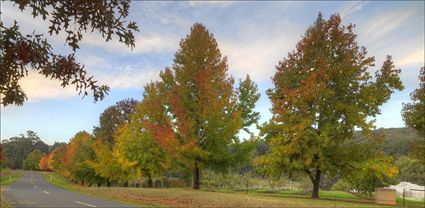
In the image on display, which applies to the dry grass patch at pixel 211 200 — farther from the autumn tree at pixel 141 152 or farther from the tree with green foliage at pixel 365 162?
the autumn tree at pixel 141 152

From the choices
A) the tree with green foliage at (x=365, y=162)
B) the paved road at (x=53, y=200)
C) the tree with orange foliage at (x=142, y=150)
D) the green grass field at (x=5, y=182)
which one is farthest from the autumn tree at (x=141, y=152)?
the tree with green foliage at (x=365, y=162)

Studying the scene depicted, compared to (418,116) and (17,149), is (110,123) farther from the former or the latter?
(17,149)

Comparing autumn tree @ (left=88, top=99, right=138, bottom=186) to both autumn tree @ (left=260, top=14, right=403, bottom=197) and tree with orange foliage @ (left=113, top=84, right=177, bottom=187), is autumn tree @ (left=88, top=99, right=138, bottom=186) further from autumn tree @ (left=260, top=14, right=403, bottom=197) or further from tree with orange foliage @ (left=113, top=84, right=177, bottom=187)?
autumn tree @ (left=260, top=14, right=403, bottom=197)

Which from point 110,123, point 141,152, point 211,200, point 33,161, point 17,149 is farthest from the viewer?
point 17,149

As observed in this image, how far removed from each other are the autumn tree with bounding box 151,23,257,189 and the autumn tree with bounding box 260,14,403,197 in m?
3.04

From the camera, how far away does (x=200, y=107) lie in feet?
82.0

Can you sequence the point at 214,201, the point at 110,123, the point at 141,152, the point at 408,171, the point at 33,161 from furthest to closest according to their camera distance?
the point at 33,161 → the point at 408,171 → the point at 110,123 → the point at 141,152 → the point at 214,201

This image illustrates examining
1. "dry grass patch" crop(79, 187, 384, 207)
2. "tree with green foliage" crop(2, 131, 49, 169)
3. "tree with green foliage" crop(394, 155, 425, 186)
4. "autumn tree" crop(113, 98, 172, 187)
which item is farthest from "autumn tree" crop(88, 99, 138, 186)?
"tree with green foliage" crop(2, 131, 49, 169)

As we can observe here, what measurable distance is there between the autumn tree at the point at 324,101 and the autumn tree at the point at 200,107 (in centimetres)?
304

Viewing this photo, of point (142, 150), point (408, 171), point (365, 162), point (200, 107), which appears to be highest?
point (200, 107)

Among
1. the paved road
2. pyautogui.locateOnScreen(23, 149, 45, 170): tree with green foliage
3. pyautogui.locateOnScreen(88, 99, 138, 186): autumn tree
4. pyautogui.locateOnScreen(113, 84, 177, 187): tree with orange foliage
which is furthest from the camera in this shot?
pyautogui.locateOnScreen(23, 149, 45, 170): tree with green foliage

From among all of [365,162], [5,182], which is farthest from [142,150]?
[5,182]

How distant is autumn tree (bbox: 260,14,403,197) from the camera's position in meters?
23.9

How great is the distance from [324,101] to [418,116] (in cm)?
670
